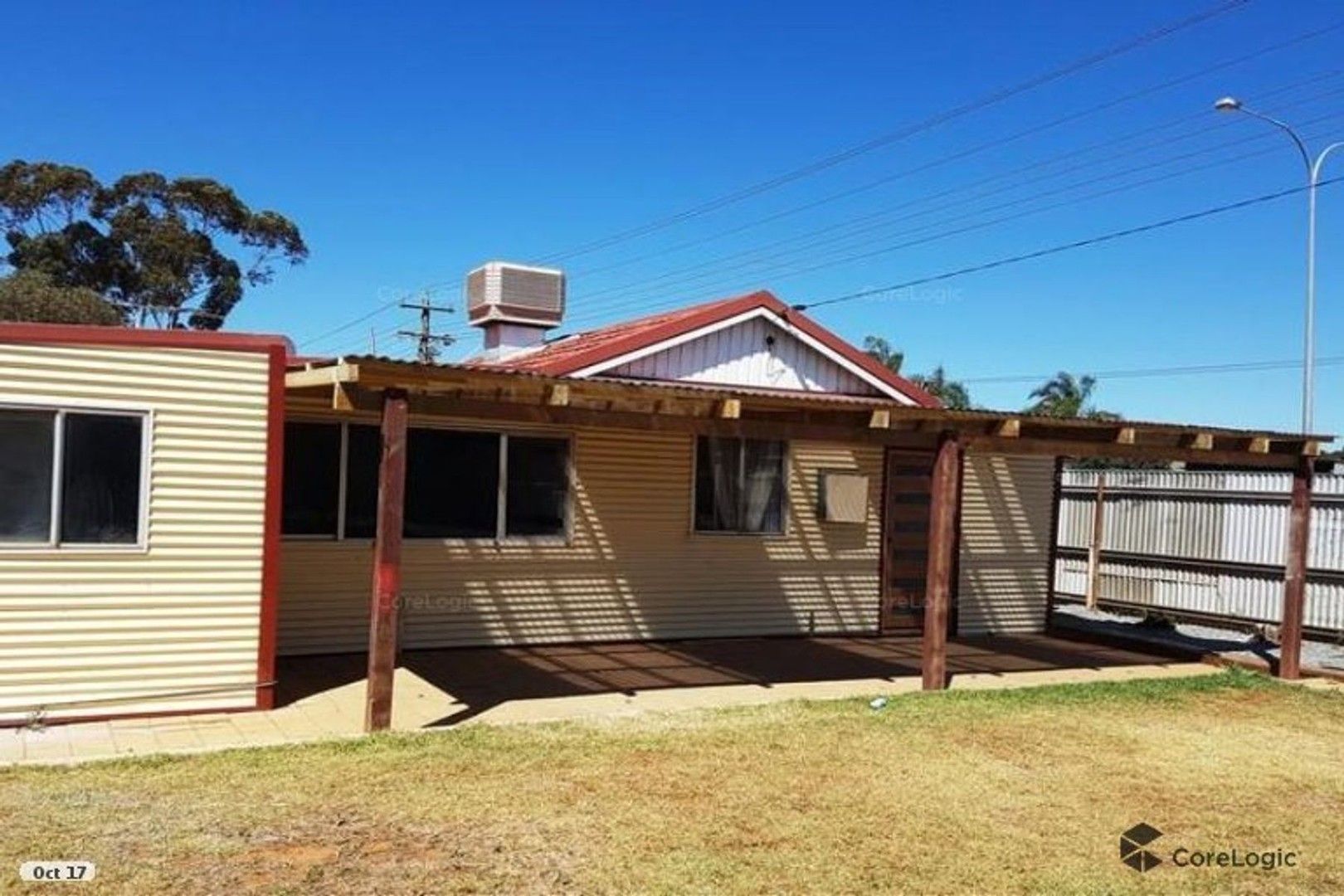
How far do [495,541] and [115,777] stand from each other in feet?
15.1

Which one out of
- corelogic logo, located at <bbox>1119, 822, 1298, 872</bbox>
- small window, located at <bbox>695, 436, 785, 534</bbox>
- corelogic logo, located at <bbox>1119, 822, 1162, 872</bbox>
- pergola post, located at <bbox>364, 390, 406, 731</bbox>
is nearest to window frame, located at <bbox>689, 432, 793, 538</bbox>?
small window, located at <bbox>695, 436, 785, 534</bbox>

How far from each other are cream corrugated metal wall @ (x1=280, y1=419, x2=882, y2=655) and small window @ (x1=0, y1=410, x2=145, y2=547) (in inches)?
87.9

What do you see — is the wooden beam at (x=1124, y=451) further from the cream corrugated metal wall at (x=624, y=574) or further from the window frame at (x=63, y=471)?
the window frame at (x=63, y=471)

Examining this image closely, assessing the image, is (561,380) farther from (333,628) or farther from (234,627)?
(333,628)

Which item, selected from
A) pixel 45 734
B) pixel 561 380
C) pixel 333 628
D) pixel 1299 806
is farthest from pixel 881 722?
pixel 45 734

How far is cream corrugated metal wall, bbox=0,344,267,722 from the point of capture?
676cm

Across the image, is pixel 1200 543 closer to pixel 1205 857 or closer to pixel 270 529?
pixel 1205 857

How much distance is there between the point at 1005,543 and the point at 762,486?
3263mm

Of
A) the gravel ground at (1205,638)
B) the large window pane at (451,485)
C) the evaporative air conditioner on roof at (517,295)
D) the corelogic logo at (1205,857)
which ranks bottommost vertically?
the gravel ground at (1205,638)

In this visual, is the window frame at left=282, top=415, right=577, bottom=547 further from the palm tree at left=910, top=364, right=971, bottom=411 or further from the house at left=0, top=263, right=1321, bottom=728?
the palm tree at left=910, top=364, right=971, bottom=411

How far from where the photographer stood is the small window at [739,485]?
11078 millimetres

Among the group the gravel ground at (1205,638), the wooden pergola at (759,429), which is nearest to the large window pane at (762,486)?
the wooden pergola at (759,429)

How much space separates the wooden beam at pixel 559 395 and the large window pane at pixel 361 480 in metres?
2.56

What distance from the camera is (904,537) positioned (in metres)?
12.1
